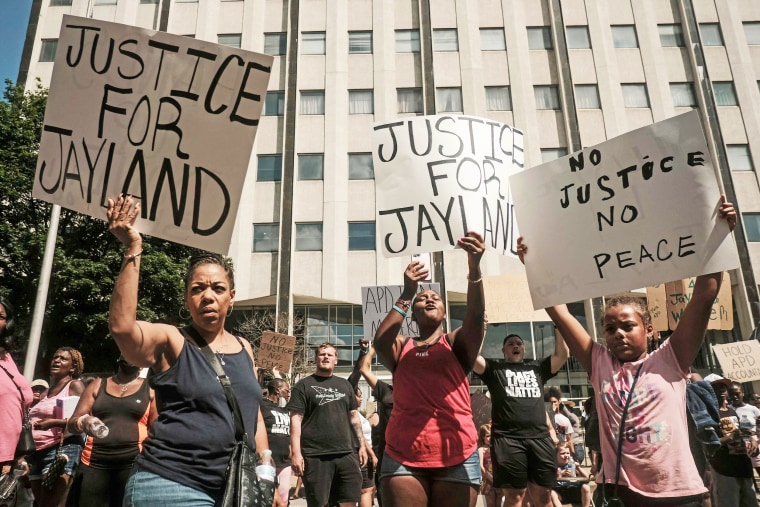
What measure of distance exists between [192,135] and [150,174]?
34 cm

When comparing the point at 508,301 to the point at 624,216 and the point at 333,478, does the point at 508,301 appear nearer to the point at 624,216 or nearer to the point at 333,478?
the point at 333,478

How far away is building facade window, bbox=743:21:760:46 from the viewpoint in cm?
2862

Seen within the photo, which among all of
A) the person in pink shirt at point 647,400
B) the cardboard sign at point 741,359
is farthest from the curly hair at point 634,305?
the cardboard sign at point 741,359

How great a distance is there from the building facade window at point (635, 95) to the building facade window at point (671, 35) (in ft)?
9.00

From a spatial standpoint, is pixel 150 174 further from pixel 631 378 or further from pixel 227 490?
pixel 631 378

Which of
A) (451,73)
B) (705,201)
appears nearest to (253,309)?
(451,73)

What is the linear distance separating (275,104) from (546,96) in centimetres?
1384

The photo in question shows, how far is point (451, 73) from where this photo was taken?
29141mm

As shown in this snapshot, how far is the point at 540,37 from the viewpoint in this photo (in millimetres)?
29750

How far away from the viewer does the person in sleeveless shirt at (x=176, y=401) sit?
7.55 ft

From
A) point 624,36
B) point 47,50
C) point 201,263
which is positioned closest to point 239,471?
point 201,263

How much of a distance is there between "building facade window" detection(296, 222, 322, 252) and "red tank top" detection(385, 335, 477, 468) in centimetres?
2342

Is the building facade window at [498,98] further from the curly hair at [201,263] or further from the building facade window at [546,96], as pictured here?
the curly hair at [201,263]

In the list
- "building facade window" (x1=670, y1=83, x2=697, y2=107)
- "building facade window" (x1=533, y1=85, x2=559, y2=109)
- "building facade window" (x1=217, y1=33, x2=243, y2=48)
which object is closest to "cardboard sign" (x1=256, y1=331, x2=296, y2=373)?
"building facade window" (x1=533, y1=85, x2=559, y2=109)
